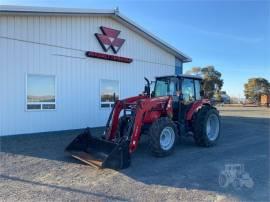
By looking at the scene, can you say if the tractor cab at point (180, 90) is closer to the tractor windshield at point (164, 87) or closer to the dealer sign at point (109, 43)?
the tractor windshield at point (164, 87)

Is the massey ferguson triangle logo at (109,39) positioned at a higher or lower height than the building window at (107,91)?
higher

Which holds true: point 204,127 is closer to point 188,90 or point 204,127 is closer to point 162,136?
point 188,90

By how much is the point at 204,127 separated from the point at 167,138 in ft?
5.47

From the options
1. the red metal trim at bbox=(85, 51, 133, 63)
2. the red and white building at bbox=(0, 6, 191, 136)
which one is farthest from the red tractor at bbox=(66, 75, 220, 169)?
the red metal trim at bbox=(85, 51, 133, 63)

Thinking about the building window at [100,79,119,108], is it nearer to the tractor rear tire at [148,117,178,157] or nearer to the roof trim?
the roof trim

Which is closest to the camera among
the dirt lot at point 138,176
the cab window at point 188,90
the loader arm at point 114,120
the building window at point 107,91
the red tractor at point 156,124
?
the dirt lot at point 138,176

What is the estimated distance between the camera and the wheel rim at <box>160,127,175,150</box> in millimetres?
7543

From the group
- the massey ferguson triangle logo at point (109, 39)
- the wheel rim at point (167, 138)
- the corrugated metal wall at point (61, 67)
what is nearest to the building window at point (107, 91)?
the corrugated metal wall at point (61, 67)

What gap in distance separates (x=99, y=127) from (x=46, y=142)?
12.7 ft

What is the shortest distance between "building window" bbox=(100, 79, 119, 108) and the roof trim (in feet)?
9.73

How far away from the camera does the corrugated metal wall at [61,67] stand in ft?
33.4

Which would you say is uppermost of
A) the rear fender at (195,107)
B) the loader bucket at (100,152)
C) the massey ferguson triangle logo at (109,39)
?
the massey ferguson triangle logo at (109,39)

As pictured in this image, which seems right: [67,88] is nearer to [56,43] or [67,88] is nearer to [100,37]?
[56,43]

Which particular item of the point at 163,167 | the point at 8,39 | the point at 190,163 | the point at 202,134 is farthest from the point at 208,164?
the point at 8,39
